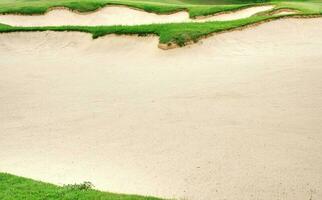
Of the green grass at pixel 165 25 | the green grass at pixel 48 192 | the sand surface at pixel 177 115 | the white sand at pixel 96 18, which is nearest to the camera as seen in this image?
the green grass at pixel 48 192

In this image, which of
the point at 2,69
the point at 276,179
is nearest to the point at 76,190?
the point at 276,179

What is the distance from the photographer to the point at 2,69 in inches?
728

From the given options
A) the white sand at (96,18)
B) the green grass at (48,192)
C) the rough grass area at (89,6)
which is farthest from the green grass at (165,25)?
the green grass at (48,192)

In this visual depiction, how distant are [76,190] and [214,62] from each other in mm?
8576

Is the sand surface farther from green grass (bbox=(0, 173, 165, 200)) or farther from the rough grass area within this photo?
the rough grass area

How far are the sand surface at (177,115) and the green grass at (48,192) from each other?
2.53 feet

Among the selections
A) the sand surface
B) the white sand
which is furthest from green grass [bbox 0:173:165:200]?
the white sand

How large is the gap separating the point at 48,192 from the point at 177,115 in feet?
15.8

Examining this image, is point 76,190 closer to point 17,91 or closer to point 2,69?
point 17,91

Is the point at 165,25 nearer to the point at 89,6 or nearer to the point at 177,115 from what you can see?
the point at 177,115

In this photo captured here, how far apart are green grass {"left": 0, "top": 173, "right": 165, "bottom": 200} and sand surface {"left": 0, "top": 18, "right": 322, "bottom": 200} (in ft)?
2.53

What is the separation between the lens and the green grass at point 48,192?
8250 millimetres

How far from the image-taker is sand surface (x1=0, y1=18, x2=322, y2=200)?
952 centimetres

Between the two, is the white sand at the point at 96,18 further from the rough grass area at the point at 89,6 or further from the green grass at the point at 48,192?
the green grass at the point at 48,192
